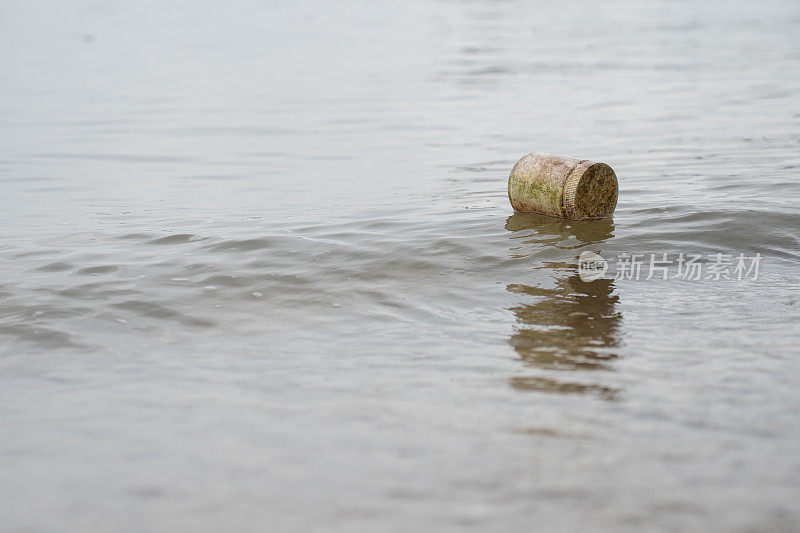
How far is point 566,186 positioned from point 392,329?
3.17m

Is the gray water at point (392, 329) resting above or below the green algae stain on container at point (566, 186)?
below

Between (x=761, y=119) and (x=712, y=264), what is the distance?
8.62 metres

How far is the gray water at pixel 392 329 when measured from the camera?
11.6ft

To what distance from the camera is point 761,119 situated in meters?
14.4

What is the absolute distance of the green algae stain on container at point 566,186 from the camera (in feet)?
26.7

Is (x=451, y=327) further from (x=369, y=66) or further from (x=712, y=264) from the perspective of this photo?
(x=369, y=66)

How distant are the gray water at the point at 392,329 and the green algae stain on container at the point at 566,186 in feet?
0.56

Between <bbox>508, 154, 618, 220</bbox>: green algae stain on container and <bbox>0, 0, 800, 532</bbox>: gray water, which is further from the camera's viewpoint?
<bbox>508, 154, 618, 220</bbox>: green algae stain on container

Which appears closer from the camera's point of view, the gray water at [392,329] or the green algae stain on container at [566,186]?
the gray water at [392,329]

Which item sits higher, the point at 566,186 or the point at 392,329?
the point at 566,186

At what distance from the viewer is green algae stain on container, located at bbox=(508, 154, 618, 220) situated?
8125 millimetres

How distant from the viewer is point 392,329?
5.71 meters

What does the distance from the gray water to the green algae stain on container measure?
171mm

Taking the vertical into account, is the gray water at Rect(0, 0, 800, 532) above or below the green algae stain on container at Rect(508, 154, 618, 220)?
below
